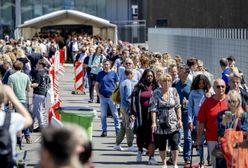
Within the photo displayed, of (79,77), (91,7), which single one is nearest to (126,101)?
(79,77)

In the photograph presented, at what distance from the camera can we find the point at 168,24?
250ft

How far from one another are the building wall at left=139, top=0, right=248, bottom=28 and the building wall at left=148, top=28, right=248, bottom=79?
7.18m

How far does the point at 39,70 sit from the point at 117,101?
9.29ft

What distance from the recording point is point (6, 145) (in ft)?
26.0

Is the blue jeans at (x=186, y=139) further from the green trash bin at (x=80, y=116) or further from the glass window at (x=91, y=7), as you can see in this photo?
the glass window at (x=91, y=7)

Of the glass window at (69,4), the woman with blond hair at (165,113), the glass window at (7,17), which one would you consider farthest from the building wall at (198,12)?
the woman with blond hair at (165,113)

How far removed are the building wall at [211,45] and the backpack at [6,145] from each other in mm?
16308

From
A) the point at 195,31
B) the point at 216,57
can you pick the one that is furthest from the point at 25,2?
the point at 216,57

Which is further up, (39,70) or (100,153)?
Answer: (39,70)

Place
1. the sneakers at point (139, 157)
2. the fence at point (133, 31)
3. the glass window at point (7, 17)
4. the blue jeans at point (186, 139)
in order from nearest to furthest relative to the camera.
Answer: the blue jeans at point (186, 139) → the sneakers at point (139, 157) → the fence at point (133, 31) → the glass window at point (7, 17)

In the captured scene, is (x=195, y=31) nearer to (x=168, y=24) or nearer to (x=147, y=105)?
(x=147, y=105)

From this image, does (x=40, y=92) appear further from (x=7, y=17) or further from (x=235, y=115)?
(x=7, y=17)

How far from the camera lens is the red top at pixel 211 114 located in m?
12.0

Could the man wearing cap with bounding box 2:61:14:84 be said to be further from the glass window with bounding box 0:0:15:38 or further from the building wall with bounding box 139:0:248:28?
the glass window with bounding box 0:0:15:38
